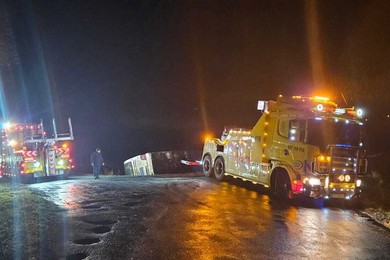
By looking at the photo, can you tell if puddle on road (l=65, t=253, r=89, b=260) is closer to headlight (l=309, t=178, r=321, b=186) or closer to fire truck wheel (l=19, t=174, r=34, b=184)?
headlight (l=309, t=178, r=321, b=186)

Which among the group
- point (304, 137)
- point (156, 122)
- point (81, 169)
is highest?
point (304, 137)

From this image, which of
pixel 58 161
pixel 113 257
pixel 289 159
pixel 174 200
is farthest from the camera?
pixel 58 161

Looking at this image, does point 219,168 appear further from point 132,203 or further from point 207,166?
point 132,203

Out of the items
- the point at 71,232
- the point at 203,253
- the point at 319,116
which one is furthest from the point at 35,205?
the point at 319,116

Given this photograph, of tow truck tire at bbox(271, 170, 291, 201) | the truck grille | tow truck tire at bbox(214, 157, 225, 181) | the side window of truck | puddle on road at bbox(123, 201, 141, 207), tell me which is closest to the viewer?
puddle on road at bbox(123, 201, 141, 207)

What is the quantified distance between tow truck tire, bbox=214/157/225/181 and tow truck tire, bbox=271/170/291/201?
373 centimetres

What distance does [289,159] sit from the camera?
12.5m

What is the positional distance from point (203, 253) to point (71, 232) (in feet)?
8.20

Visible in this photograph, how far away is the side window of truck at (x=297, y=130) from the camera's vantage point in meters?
12.3

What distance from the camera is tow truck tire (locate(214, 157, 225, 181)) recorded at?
1691 cm

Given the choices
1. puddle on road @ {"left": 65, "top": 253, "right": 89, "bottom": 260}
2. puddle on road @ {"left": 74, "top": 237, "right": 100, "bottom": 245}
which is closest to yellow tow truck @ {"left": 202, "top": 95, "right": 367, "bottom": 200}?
puddle on road @ {"left": 74, "top": 237, "right": 100, "bottom": 245}

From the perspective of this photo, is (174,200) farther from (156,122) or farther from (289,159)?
(156,122)

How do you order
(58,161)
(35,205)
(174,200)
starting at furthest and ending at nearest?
(58,161)
(174,200)
(35,205)

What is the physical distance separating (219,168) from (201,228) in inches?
345
